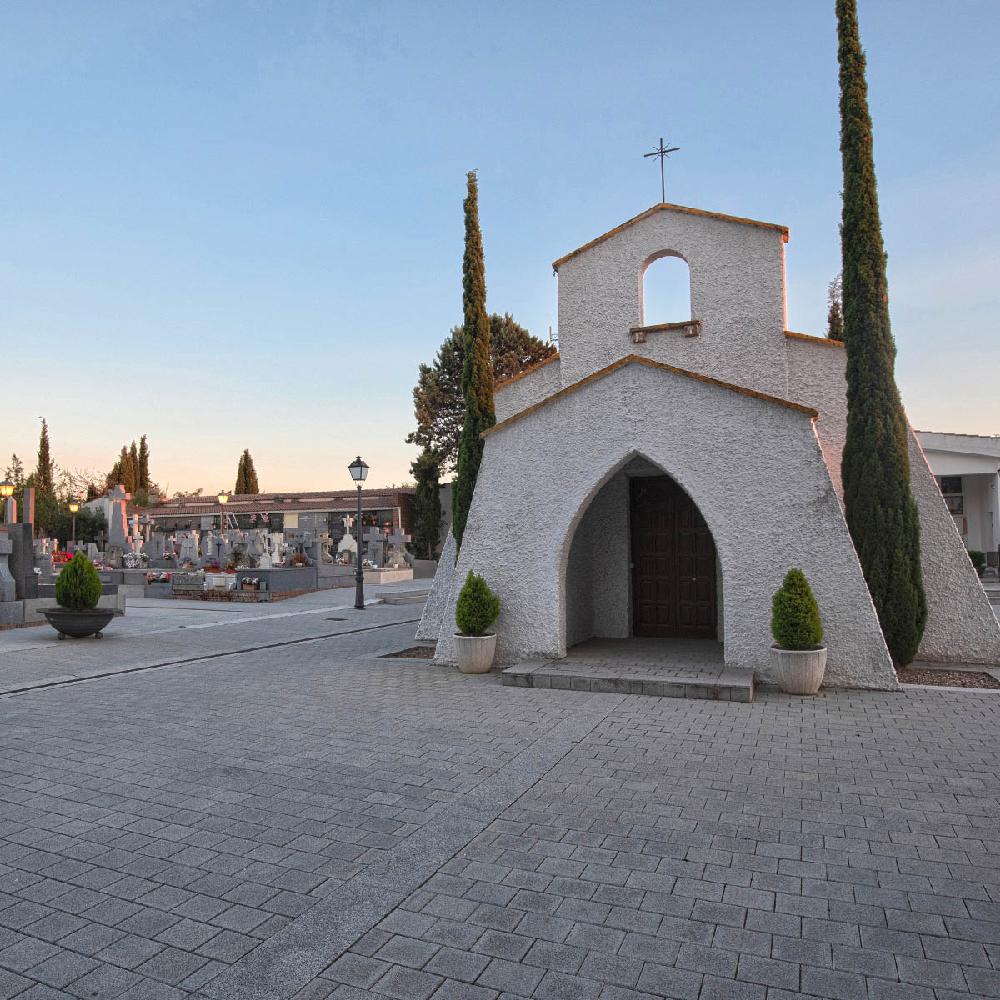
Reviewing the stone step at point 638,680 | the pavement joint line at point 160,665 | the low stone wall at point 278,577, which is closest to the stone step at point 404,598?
the low stone wall at point 278,577

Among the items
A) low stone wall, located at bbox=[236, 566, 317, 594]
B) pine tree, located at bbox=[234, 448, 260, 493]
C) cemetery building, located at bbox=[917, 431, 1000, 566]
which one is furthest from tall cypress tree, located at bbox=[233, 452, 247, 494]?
cemetery building, located at bbox=[917, 431, 1000, 566]

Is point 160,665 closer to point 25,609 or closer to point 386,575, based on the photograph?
point 25,609

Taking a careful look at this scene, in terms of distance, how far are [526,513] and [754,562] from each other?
3.18m

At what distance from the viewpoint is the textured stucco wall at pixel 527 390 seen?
43.2 ft

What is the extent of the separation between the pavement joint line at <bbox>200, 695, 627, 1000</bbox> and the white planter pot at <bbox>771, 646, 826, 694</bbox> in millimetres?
3870

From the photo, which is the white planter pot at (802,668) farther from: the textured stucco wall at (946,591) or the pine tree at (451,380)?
the pine tree at (451,380)

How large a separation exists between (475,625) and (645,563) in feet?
11.8

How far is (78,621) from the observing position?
540 inches

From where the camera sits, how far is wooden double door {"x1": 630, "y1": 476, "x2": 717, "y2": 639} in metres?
11.6

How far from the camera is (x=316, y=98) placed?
454 inches

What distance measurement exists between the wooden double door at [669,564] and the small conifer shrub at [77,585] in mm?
10570

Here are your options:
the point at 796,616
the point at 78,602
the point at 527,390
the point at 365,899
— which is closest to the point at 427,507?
the point at 78,602

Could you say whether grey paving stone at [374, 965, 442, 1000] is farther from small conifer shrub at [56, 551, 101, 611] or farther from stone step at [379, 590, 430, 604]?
stone step at [379, 590, 430, 604]

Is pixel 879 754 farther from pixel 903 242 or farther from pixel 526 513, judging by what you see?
pixel 903 242
